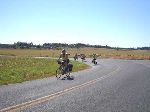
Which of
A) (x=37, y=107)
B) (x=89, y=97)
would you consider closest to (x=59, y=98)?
(x=89, y=97)

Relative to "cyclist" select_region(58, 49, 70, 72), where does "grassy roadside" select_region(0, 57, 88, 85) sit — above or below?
below

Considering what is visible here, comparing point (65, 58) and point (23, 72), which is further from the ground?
point (65, 58)

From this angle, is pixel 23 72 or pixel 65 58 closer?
pixel 65 58

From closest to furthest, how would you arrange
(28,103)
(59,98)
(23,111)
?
1. (23,111)
2. (28,103)
3. (59,98)

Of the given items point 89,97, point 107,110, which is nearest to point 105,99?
point 89,97

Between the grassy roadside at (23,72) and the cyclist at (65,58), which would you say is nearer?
the grassy roadside at (23,72)

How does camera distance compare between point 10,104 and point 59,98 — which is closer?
point 10,104

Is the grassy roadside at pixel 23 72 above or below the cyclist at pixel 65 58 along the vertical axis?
below

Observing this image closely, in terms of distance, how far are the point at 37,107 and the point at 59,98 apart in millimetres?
→ 1985

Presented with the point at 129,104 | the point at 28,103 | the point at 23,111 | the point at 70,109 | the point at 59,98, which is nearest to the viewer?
the point at 23,111

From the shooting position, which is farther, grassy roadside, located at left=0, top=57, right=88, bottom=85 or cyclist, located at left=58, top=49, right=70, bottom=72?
cyclist, located at left=58, top=49, right=70, bottom=72

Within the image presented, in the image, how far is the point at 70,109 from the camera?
848 centimetres

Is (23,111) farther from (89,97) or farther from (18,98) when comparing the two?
(89,97)

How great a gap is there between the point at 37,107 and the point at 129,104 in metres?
3.11
